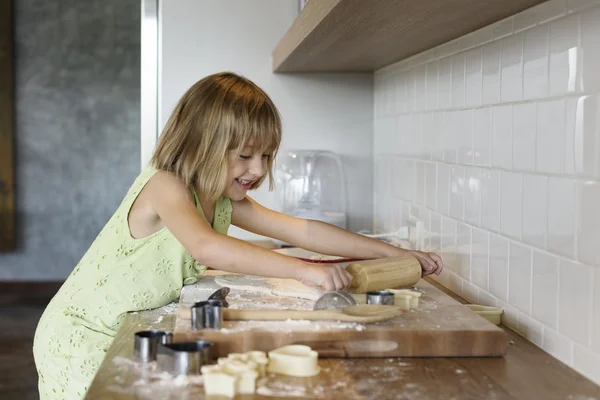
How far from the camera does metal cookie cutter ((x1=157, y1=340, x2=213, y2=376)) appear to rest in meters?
0.90

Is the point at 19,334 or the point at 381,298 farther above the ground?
the point at 381,298

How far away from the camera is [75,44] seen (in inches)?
162

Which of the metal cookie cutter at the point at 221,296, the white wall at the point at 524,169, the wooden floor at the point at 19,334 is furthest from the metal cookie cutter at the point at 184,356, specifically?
the wooden floor at the point at 19,334

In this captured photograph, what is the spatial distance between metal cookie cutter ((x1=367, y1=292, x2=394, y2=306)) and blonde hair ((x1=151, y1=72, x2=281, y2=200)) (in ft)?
1.21

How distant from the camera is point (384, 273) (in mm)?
1311

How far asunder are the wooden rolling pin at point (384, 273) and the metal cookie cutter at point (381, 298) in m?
0.09

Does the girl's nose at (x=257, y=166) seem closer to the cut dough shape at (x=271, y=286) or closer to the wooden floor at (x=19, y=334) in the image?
the cut dough shape at (x=271, y=286)

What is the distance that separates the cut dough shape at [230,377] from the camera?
82 centimetres

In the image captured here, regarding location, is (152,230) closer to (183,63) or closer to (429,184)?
(429,184)

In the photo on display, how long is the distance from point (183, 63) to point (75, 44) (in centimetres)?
208

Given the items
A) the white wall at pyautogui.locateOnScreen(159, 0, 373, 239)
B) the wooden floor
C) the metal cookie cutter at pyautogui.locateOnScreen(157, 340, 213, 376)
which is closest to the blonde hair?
the metal cookie cutter at pyautogui.locateOnScreen(157, 340, 213, 376)

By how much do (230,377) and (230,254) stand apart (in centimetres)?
46

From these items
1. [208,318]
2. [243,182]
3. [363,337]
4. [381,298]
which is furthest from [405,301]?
[243,182]

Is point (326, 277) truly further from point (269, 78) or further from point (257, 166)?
point (269, 78)
